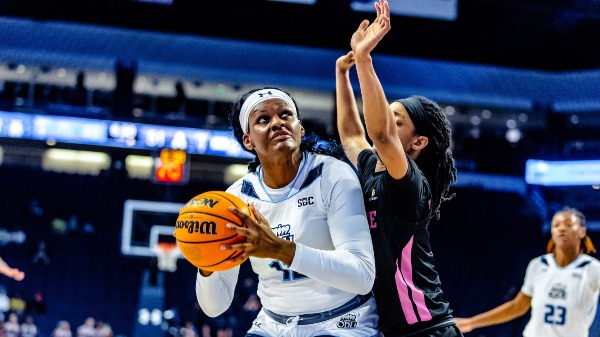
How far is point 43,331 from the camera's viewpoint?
58.4 feet

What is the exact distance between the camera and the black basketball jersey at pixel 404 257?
3.20m

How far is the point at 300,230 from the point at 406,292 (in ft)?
1.72

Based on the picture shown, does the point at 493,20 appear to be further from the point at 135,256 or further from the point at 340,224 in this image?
the point at 340,224

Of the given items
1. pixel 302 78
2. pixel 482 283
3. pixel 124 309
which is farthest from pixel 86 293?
pixel 482 283

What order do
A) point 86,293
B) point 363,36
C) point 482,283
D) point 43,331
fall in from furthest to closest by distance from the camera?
point 482,283 → point 86,293 → point 43,331 → point 363,36

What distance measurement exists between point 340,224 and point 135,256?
56.0ft

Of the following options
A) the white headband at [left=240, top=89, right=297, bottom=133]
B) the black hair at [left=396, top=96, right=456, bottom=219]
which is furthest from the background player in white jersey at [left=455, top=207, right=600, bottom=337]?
the white headband at [left=240, top=89, right=297, bottom=133]

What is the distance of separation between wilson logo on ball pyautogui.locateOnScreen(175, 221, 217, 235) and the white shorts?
0.56m

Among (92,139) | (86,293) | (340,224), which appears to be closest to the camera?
(340,224)

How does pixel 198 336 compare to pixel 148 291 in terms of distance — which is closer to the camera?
pixel 198 336

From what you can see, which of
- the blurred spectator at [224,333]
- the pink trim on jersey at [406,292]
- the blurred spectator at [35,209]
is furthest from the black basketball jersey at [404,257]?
the blurred spectator at [35,209]

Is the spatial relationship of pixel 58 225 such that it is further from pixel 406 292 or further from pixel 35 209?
pixel 406 292

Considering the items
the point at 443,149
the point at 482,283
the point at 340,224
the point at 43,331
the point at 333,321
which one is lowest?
the point at 43,331

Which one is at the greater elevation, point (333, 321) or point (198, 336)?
point (333, 321)
